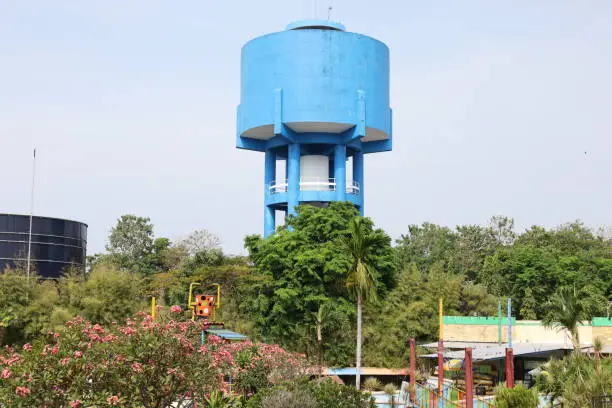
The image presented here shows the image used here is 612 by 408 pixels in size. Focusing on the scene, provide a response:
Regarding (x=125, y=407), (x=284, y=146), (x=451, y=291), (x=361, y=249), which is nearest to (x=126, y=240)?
(x=284, y=146)

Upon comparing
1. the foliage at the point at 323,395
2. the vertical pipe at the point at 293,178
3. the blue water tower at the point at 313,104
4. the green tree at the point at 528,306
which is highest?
the blue water tower at the point at 313,104

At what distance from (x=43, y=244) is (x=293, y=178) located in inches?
862

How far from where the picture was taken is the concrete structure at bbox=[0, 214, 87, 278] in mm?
67062

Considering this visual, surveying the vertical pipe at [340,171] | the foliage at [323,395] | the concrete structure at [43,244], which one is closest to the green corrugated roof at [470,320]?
the vertical pipe at [340,171]

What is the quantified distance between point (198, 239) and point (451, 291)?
3663 cm

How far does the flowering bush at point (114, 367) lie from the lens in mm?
19031

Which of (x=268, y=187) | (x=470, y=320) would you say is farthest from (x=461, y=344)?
(x=268, y=187)

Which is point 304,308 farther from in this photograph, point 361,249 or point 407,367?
point 361,249

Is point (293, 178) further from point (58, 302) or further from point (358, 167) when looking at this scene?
point (58, 302)

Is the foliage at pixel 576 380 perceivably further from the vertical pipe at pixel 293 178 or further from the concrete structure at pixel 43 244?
the concrete structure at pixel 43 244

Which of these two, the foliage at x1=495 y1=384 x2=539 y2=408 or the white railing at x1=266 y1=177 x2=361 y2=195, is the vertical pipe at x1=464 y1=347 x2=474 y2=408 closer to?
the foliage at x1=495 y1=384 x2=539 y2=408

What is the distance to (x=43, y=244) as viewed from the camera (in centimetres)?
6900

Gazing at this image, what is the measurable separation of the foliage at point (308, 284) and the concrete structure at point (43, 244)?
816 inches

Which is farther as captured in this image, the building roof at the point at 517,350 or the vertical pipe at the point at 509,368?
the building roof at the point at 517,350
